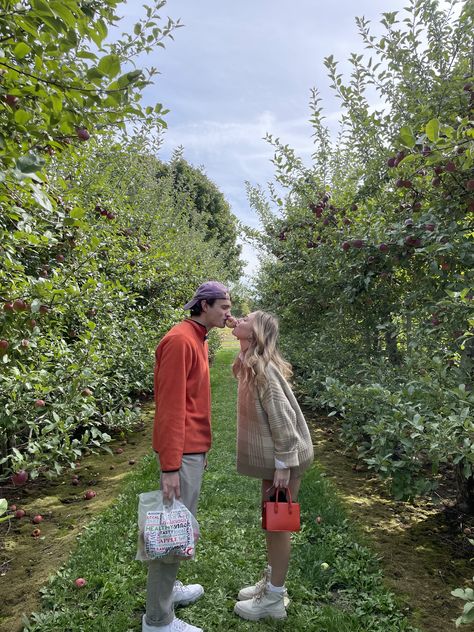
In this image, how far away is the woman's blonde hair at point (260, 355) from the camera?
8.16ft

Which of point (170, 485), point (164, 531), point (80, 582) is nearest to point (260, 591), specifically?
point (164, 531)

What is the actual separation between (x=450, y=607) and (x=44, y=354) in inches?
127

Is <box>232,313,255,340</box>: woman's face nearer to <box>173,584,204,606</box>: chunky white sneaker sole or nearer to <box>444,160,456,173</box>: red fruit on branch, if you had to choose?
<box>173,584,204,606</box>: chunky white sneaker sole

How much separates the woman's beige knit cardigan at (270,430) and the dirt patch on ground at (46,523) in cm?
146

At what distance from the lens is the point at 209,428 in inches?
93.8

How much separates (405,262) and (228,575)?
2549mm

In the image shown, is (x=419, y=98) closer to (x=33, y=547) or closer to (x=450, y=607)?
(x=450, y=607)

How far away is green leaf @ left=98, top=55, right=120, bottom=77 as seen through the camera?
1.38m

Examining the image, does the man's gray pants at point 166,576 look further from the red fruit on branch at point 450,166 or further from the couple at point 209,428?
the red fruit on branch at point 450,166

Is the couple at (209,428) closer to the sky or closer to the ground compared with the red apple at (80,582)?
closer to the sky

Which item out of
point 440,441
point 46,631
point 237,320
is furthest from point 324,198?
point 46,631

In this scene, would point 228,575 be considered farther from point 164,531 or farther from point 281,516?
point 164,531

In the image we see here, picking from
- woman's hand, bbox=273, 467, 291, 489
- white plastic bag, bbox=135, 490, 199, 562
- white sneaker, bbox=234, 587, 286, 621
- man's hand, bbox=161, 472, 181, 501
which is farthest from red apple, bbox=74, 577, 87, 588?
woman's hand, bbox=273, 467, 291, 489

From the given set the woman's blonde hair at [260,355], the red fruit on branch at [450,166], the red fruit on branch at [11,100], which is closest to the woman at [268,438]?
the woman's blonde hair at [260,355]
